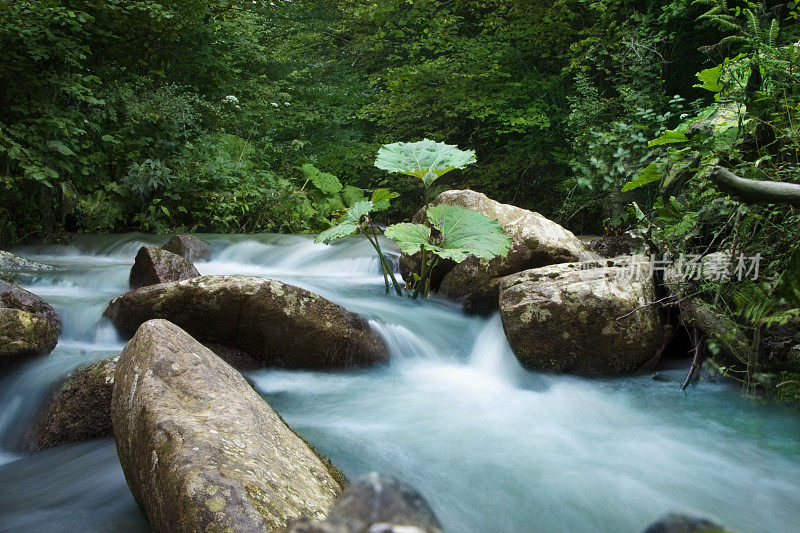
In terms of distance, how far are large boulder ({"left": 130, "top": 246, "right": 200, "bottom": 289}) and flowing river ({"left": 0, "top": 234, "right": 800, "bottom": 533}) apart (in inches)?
21.3

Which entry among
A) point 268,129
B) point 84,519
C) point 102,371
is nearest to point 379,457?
point 84,519

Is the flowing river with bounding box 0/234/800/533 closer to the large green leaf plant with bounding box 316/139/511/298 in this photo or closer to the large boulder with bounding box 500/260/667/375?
the large boulder with bounding box 500/260/667/375

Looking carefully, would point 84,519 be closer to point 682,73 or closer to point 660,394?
point 660,394

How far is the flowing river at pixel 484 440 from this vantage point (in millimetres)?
2727

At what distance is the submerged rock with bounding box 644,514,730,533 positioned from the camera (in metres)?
0.40

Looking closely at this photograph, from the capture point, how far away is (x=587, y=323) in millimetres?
4461

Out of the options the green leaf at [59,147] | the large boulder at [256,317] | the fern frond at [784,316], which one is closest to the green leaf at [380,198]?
the large boulder at [256,317]

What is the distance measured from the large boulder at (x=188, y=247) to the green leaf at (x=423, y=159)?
3.48 meters

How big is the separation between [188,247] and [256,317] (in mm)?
4018

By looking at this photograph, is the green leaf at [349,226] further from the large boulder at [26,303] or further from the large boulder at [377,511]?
the large boulder at [377,511]

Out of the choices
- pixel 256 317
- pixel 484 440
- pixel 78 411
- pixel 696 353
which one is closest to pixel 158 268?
pixel 256 317

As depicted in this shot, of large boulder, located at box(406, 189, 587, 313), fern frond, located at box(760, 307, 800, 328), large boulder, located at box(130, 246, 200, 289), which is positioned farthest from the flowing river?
fern frond, located at box(760, 307, 800, 328)

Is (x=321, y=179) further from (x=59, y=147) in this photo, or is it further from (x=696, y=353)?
(x=696, y=353)

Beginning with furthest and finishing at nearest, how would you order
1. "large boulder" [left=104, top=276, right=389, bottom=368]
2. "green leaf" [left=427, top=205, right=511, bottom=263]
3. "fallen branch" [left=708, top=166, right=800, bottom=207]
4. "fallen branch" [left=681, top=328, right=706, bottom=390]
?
"green leaf" [left=427, top=205, right=511, bottom=263] → "large boulder" [left=104, top=276, right=389, bottom=368] → "fallen branch" [left=681, top=328, right=706, bottom=390] → "fallen branch" [left=708, top=166, right=800, bottom=207]
